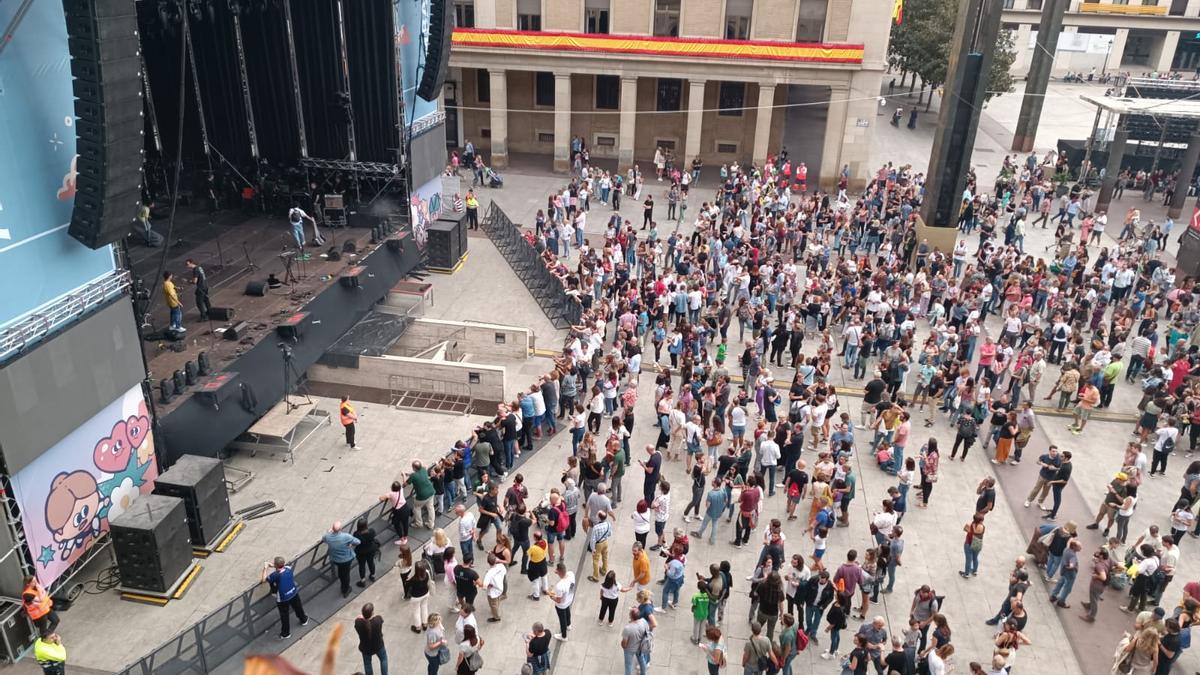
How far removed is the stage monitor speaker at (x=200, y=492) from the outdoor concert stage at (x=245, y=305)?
116 cm

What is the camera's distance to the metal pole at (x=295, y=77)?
82.1ft

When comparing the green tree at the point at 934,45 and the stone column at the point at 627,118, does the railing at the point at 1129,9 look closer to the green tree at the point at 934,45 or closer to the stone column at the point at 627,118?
the green tree at the point at 934,45

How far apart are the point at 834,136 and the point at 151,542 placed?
3208cm

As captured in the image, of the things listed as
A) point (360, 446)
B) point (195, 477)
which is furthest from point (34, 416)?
point (360, 446)

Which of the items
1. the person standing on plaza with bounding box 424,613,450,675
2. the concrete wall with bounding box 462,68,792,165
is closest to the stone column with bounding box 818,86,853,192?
the concrete wall with bounding box 462,68,792,165

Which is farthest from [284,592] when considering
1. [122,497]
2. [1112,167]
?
[1112,167]

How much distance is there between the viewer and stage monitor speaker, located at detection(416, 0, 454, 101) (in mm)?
25000

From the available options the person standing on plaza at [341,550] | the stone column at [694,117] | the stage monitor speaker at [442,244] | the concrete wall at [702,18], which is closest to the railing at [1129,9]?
the concrete wall at [702,18]

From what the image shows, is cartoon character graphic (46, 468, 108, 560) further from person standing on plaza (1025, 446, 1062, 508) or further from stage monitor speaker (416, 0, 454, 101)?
person standing on plaza (1025, 446, 1062, 508)

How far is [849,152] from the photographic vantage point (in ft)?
124

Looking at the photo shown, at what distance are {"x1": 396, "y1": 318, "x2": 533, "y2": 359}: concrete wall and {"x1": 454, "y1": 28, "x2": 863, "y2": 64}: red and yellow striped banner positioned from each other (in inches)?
782

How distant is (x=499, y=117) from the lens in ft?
130

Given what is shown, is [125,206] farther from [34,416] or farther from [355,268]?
[355,268]

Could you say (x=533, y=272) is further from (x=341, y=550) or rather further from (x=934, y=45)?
(x=934, y=45)
